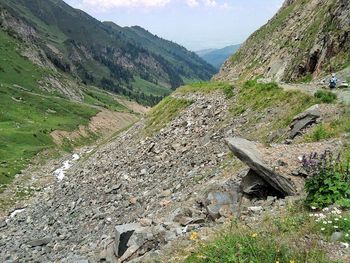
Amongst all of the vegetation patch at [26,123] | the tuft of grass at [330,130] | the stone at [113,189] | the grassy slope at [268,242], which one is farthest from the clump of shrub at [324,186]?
the vegetation patch at [26,123]

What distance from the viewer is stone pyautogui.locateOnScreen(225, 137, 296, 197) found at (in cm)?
1547

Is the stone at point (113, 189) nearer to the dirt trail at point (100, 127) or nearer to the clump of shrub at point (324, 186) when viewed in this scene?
the clump of shrub at point (324, 186)

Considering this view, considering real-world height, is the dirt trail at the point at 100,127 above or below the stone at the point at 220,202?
below

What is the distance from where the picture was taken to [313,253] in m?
9.57

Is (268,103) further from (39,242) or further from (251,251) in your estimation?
(251,251)

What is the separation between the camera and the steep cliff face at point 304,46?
4047cm

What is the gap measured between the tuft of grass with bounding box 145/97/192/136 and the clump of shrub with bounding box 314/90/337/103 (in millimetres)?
19621

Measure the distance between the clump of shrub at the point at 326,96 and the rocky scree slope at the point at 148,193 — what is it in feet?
8.90

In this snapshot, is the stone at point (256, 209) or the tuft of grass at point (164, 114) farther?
the tuft of grass at point (164, 114)

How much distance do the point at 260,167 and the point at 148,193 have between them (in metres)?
14.4

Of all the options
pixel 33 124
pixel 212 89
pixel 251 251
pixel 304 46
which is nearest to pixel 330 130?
pixel 251 251

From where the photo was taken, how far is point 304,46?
50.8 m

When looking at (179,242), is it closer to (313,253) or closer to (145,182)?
(313,253)

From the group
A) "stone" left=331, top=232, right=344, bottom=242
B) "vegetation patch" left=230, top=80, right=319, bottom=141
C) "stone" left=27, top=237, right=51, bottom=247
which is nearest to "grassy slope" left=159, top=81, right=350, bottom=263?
"stone" left=331, top=232, right=344, bottom=242
